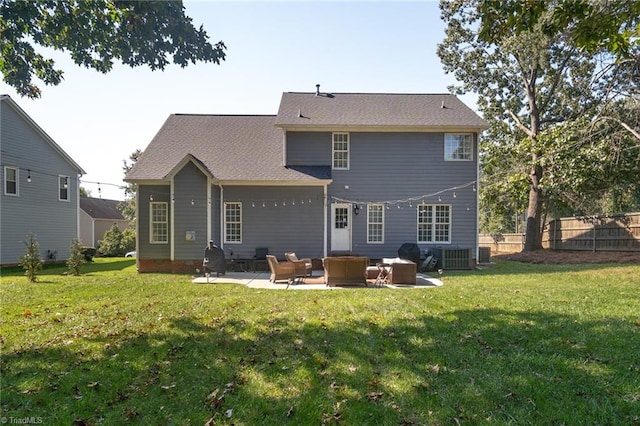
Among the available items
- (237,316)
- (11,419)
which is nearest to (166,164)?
(237,316)

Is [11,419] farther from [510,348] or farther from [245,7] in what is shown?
[245,7]

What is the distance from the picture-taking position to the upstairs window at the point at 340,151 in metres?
15.8

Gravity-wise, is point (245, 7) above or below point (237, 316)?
above

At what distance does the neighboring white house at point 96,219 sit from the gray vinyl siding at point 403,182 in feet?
83.0

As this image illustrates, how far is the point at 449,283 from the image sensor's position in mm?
10734

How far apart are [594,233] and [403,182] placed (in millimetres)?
10049

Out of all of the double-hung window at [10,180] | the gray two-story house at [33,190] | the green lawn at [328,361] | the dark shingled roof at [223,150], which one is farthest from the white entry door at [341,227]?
the double-hung window at [10,180]

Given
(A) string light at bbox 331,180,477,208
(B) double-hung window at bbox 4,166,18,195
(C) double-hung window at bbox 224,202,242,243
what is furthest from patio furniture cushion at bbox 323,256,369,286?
(B) double-hung window at bbox 4,166,18,195

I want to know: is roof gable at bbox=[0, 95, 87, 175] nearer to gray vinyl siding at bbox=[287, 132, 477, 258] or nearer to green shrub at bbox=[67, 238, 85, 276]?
green shrub at bbox=[67, 238, 85, 276]

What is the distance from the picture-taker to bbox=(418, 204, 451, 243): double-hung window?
618 inches

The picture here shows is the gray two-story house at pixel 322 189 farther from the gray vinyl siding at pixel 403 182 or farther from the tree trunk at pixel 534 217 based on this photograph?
the tree trunk at pixel 534 217

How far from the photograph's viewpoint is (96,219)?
3456cm

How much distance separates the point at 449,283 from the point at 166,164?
38.4 ft

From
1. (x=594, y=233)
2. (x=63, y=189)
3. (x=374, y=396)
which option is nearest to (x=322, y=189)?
(x=374, y=396)
